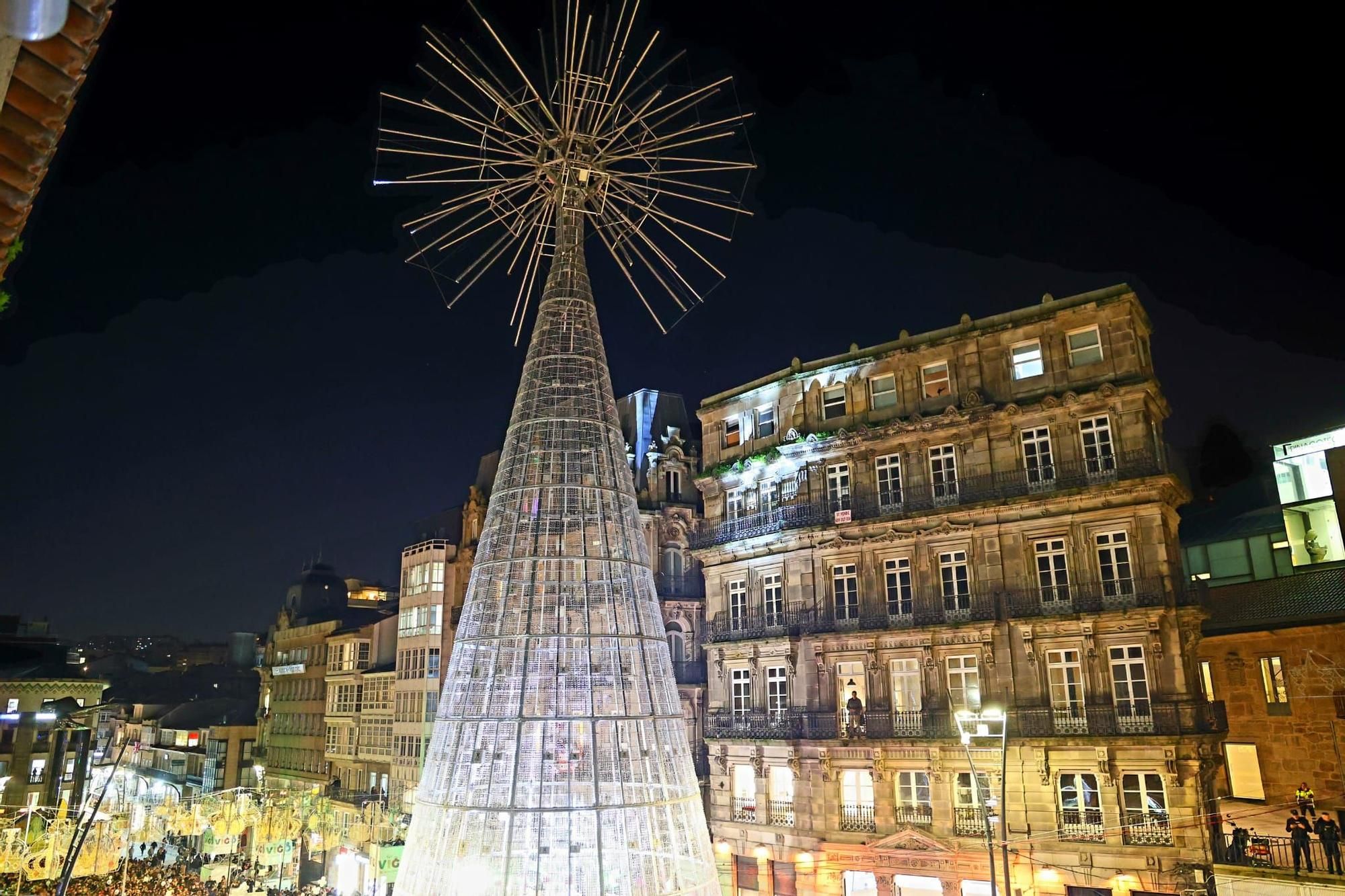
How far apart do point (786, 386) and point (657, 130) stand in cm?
1505

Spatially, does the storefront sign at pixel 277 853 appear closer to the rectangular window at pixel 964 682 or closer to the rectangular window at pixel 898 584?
the rectangular window at pixel 898 584

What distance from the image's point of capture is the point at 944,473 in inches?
1371

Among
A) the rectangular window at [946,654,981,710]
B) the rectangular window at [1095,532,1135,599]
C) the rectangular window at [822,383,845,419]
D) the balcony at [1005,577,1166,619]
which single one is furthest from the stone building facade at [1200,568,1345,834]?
the rectangular window at [822,383,845,419]

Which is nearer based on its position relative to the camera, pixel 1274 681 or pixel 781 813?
pixel 1274 681

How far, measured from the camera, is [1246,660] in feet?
111

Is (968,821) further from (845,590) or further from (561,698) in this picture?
(561,698)

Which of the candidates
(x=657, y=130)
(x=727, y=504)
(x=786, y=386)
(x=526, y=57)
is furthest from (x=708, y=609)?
(x=526, y=57)

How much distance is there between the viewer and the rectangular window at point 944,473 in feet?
112

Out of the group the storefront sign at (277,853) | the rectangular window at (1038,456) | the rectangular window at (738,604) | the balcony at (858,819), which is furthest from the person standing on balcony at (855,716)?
the storefront sign at (277,853)

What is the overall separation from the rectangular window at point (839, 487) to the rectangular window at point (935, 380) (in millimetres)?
4516

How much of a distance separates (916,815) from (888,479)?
12769mm

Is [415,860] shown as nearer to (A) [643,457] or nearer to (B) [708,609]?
(B) [708,609]

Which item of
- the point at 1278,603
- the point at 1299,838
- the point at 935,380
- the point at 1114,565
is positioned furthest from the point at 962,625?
the point at 1278,603

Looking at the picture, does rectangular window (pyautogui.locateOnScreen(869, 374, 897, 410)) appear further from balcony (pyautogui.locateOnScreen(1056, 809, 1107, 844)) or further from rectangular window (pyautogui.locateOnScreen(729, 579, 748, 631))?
balcony (pyautogui.locateOnScreen(1056, 809, 1107, 844))
